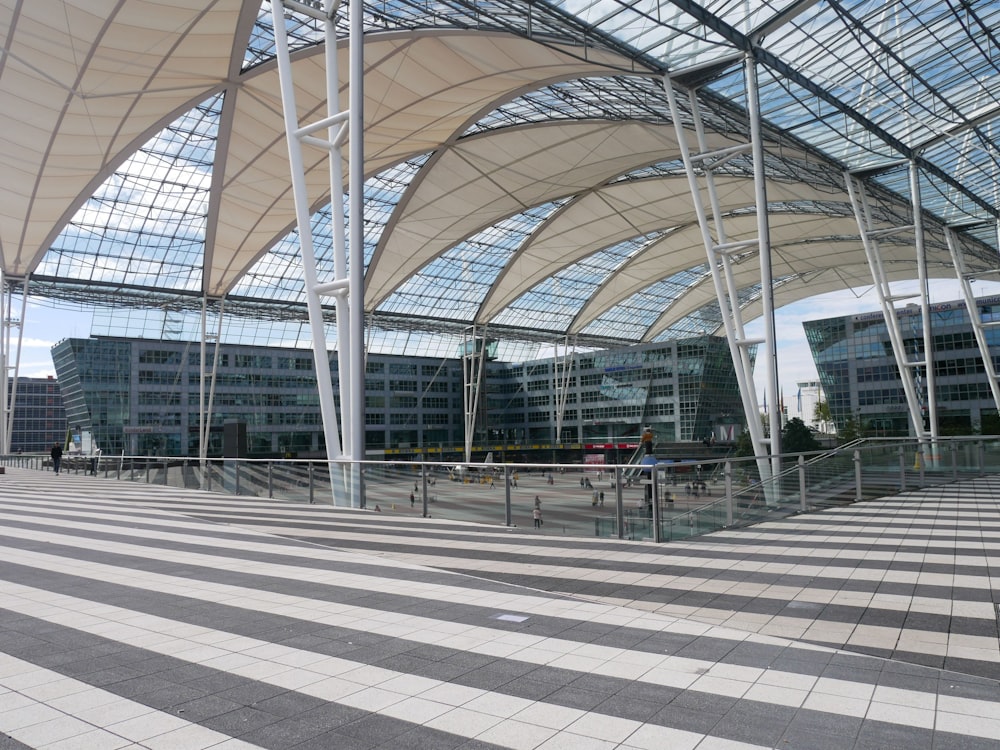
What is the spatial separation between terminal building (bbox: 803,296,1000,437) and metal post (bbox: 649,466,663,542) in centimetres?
6649

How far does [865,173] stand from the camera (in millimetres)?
38688

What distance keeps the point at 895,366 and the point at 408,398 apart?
183ft

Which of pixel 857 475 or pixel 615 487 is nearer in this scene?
pixel 615 487

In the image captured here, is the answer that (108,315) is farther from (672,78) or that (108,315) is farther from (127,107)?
(672,78)

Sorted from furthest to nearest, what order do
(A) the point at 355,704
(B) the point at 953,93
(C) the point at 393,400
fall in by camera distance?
(C) the point at 393,400
(B) the point at 953,93
(A) the point at 355,704

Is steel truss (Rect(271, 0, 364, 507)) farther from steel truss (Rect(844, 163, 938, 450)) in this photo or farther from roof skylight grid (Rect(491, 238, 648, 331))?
roof skylight grid (Rect(491, 238, 648, 331))

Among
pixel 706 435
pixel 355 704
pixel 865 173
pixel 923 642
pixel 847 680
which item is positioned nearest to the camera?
pixel 355 704

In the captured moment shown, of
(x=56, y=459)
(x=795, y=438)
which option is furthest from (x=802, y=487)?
(x=56, y=459)

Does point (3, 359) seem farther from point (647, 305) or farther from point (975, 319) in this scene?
point (647, 305)

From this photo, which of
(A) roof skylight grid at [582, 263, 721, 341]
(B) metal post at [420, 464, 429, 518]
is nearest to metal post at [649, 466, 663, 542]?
(B) metal post at [420, 464, 429, 518]

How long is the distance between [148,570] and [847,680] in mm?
7971

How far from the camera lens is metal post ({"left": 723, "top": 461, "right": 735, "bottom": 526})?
12453 mm

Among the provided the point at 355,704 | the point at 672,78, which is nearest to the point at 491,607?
the point at 355,704

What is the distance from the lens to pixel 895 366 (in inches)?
3041
